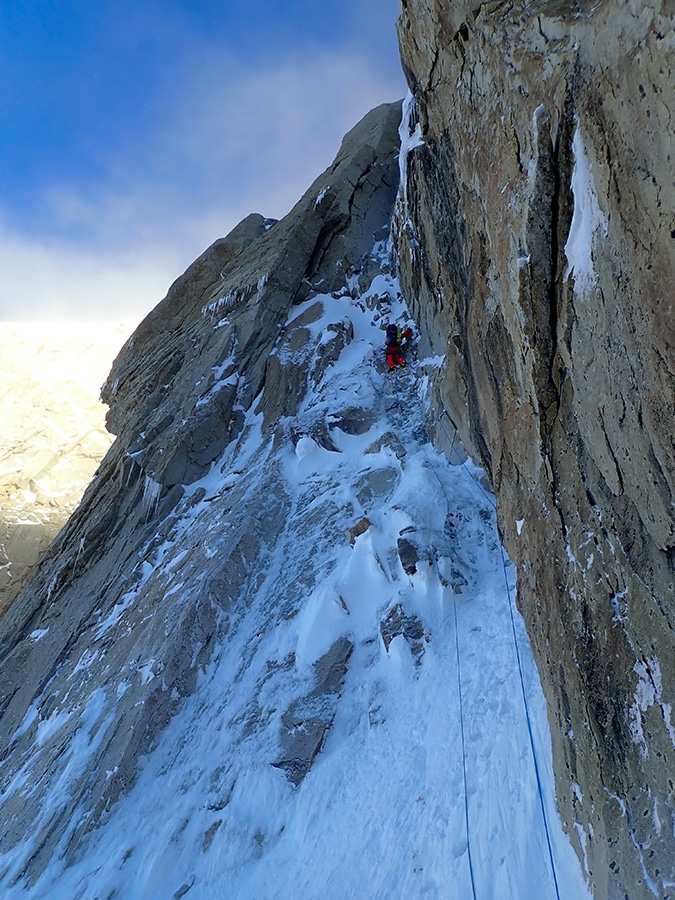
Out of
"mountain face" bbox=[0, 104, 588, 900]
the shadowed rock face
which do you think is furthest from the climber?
the shadowed rock face

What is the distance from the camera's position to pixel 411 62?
34.2 ft

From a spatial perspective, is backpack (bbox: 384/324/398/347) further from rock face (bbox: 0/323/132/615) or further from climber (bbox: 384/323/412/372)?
rock face (bbox: 0/323/132/615)

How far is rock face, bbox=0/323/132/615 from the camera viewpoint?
4581 centimetres

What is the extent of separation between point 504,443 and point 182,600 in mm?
8182

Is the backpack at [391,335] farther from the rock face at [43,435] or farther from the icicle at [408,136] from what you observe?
the rock face at [43,435]

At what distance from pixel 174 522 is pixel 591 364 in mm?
13972

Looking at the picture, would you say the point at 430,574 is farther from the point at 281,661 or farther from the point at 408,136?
the point at 408,136

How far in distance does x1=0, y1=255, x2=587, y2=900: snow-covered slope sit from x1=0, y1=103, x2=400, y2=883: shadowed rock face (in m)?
0.11

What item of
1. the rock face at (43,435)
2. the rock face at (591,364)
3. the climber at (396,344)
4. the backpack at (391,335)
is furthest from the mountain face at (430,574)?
the rock face at (43,435)

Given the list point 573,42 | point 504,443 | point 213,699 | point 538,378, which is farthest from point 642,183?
point 213,699

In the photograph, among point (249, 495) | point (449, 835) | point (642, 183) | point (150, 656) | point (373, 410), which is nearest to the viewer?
point (642, 183)

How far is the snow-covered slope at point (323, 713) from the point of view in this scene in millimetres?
6715

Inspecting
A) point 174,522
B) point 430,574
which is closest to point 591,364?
point 430,574

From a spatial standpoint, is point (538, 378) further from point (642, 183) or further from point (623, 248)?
point (642, 183)
